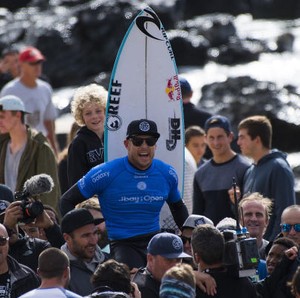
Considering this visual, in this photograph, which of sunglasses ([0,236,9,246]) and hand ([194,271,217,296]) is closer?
hand ([194,271,217,296])

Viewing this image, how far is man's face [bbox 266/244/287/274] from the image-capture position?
9508 millimetres

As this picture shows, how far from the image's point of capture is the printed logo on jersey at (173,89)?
38.5 ft

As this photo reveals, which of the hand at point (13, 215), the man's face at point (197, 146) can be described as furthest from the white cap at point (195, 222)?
the man's face at point (197, 146)

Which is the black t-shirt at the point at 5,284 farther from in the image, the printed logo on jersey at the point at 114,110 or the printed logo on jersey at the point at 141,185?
the printed logo on jersey at the point at 114,110

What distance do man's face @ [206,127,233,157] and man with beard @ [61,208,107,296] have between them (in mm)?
3228

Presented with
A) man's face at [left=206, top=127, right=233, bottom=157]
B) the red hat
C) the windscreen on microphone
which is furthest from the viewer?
the red hat

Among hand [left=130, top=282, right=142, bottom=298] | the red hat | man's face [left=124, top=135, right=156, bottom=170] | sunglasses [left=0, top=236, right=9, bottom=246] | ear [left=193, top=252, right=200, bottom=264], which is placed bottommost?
hand [left=130, top=282, right=142, bottom=298]

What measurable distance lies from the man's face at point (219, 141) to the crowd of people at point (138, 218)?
0.01 meters

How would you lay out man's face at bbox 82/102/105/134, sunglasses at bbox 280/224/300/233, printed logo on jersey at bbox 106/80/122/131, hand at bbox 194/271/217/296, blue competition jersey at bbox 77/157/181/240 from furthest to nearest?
man's face at bbox 82/102/105/134, printed logo on jersey at bbox 106/80/122/131, sunglasses at bbox 280/224/300/233, blue competition jersey at bbox 77/157/181/240, hand at bbox 194/271/217/296

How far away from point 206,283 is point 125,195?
1.38 meters

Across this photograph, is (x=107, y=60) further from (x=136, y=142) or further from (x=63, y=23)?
(x=136, y=142)

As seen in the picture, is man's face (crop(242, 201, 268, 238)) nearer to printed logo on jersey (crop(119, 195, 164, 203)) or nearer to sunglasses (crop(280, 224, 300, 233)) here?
sunglasses (crop(280, 224, 300, 233))

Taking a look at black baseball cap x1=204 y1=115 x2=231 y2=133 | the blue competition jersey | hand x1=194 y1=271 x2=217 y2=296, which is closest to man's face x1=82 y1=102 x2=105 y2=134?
the blue competition jersey

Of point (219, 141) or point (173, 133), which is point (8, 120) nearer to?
point (173, 133)
